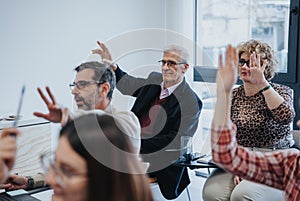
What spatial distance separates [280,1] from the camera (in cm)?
358

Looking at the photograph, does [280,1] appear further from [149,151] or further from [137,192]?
[137,192]

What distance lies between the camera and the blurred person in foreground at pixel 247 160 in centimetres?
132

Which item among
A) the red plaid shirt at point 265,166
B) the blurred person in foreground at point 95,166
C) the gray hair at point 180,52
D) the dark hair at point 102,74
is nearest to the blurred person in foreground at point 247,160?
the red plaid shirt at point 265,166

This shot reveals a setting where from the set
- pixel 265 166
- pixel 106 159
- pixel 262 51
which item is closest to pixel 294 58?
pixel 262 51

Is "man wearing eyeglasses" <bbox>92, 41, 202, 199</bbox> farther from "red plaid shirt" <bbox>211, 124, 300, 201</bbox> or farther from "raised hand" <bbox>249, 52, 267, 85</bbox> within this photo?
"red plaid shirt" <bbox>211, 124, 300, 201</bbox>

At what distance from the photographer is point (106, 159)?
883 millimetres

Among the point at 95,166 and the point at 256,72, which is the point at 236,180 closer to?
the point at 256,72

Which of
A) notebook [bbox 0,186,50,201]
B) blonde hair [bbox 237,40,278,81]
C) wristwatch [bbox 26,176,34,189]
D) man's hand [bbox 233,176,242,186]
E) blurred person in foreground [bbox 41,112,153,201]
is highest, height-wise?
blonde hair [bbox 237,40,278,81]

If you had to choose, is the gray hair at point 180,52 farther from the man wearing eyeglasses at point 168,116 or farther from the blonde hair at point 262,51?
the blonde hair at point 262,51

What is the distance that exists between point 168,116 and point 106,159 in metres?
1.93

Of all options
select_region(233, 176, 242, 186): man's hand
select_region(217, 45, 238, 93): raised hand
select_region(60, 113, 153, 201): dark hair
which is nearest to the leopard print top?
select_region(233, 176, 242, 186): man's hand

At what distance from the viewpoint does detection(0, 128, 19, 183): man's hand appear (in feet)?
3.29

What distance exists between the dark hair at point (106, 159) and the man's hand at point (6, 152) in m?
0.15

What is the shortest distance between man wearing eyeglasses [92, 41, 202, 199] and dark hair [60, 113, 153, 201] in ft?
5.75
